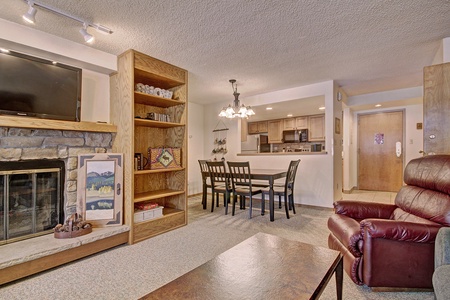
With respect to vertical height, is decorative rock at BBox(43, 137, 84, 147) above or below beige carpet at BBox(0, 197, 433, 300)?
above

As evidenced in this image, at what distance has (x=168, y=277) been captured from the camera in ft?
6.38

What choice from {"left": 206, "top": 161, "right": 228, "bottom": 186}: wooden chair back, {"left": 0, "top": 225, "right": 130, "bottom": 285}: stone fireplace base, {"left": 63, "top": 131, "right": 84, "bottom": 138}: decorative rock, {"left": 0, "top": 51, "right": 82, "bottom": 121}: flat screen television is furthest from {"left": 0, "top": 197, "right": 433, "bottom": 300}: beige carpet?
{"left": 0, "top": 51, "right": 82, "bottom": 121}: flat screen television

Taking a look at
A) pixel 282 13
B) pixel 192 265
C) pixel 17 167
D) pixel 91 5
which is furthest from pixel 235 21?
pixel 17 167

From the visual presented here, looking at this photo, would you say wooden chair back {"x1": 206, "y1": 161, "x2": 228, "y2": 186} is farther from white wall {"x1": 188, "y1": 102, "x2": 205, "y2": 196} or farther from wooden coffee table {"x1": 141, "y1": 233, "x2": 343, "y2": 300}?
wooden coffee table {"x1": 141, "y1": 233, "x2": 343, "y2": 300}

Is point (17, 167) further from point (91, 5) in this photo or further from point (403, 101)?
point (403, 101)

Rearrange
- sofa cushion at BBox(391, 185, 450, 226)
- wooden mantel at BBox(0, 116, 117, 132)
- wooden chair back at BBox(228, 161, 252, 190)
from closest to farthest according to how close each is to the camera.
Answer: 1. sofa cushion at BBox(391, 185, 450, 226)
2. wooden mantel at BBox(0, 116, 117, 132)
3. wooden chair back at BBox(228, 161, 252, 190)

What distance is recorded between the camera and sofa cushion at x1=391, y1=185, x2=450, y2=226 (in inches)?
65.5

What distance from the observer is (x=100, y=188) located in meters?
2.61

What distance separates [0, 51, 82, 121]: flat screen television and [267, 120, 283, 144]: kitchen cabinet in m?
5.74

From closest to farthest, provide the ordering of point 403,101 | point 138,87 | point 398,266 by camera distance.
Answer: point 398,266 < point 138,87 < point 403,101

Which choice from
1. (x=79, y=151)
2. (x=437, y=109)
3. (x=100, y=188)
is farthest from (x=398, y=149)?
(x=79, y=151)

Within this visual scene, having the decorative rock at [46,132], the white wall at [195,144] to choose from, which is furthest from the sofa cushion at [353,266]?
the white wall at [195,144]

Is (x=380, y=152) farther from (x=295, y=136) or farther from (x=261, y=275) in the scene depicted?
(x=261, y=275)

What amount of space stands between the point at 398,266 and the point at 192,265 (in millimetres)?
1673
